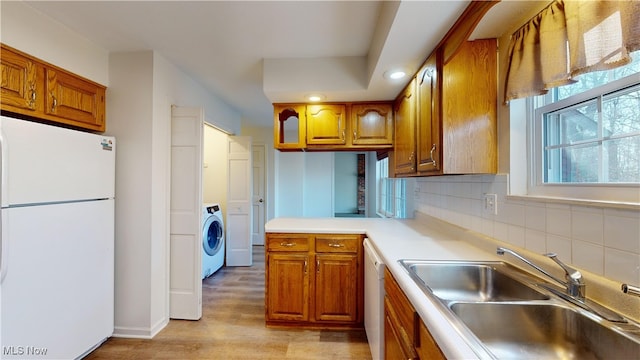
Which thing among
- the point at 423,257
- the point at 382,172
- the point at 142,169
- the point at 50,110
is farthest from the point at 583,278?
the point at 382,172

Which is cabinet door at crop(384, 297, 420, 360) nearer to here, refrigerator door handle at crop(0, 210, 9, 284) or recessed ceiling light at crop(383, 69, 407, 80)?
recessed ceiling light at crop(383, 69, 407, 80)

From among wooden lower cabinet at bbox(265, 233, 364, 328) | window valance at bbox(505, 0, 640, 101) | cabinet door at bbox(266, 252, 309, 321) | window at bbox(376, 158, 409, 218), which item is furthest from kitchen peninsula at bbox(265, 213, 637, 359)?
window valance at bbox(505, 0, 640, 101)

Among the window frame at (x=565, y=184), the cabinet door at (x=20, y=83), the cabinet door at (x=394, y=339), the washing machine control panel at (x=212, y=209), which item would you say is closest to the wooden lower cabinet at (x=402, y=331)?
the cabinet door at (x=394, y=339)

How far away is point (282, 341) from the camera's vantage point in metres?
2.13

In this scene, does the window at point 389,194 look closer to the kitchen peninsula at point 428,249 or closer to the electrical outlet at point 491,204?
the kitchen peninsula at point 428,249

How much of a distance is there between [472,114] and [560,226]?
27.6 inches

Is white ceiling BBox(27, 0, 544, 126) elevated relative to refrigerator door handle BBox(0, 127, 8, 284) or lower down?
elevated

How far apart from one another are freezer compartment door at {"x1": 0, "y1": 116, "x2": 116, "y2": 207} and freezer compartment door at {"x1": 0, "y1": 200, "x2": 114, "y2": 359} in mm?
84

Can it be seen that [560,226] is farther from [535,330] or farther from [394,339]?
[394,339]

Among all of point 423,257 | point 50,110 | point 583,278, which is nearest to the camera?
point 583,278

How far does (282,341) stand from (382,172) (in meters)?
2.91

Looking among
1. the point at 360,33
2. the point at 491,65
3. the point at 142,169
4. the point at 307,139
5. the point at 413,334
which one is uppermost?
the point at 360,33

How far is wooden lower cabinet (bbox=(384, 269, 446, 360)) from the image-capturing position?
910 millimetres

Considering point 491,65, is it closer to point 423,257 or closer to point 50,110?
point 423,257
